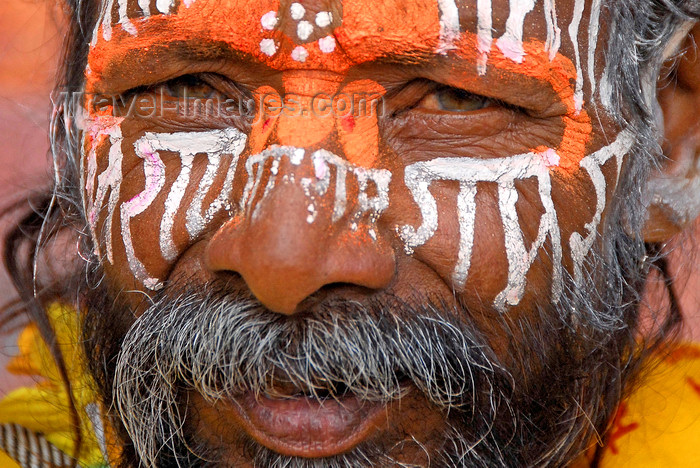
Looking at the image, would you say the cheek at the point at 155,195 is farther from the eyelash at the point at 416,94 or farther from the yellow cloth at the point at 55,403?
the yellow cloth at the point at 55,403

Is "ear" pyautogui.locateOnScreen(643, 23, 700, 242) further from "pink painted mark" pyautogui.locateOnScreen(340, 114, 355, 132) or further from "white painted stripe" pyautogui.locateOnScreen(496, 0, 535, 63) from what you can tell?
"pink painted mark" pyautogui.locateOnScreen(340, 114, 355, 132)

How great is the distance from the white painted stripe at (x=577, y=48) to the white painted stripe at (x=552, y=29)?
41 millimetres

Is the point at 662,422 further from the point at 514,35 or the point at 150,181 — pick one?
the point at 150,181

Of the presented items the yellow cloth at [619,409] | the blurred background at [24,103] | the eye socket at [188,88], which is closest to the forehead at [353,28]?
the eye socket at [188,88]

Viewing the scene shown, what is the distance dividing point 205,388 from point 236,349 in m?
0.13

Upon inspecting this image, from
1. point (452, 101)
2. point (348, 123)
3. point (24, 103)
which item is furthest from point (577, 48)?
point (24, 103)

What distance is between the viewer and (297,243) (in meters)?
1.44

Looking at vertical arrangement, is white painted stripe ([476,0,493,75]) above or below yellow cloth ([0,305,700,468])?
above

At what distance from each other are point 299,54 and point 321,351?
56cm

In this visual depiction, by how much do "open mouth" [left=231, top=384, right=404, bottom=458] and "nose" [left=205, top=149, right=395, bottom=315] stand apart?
0.73 feet

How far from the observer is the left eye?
1641 millimetres

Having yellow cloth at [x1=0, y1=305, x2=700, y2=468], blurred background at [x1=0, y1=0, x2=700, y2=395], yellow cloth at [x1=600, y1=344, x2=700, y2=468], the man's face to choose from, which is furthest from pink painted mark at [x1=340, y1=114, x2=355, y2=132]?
blurred background at [x1=0, y1=0, x2=700, y2=395]

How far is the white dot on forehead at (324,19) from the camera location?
1526mm

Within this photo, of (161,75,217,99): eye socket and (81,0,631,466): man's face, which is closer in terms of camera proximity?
(81,0,631,466): man's face
